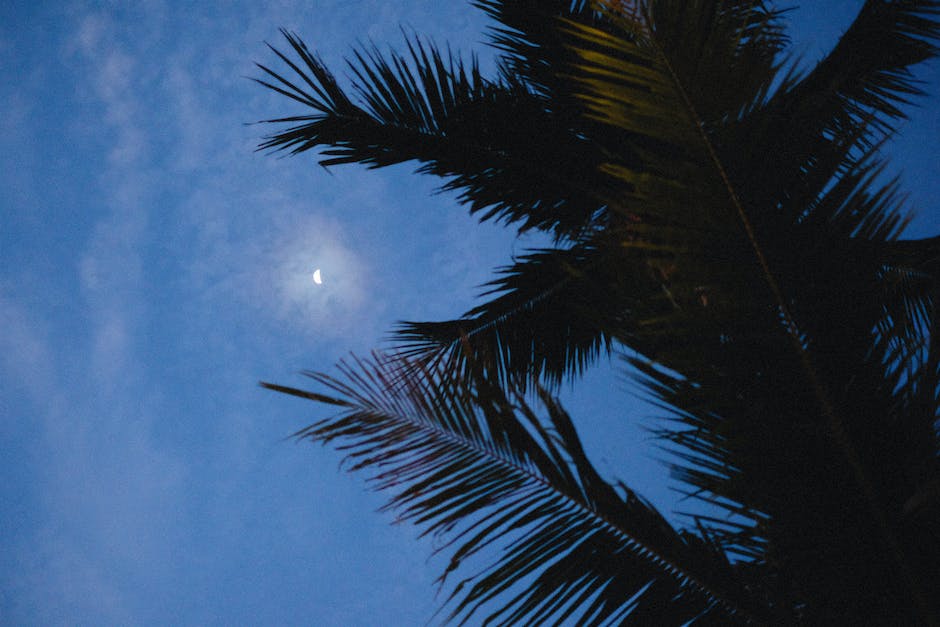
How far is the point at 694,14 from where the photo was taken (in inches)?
61.0

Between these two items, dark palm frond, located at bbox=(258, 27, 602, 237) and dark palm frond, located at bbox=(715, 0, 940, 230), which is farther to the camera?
dark palm frond, located at bbox=(258, 27, 602, 237)

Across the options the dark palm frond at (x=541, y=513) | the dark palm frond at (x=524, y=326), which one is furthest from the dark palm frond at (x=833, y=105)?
the dark palm frond at (x=524, y=326)

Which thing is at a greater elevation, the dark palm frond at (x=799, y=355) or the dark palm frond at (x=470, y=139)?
the dark palm frond at (x=470, y=139)

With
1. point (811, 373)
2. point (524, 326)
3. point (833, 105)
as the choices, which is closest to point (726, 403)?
point (811, 373)

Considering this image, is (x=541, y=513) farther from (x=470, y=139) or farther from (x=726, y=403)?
(x=470, y=139)

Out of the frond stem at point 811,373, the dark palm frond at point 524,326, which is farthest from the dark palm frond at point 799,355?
the dark palm frond at point 524,326

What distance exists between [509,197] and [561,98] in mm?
788

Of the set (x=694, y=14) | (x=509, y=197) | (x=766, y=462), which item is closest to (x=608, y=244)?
(x=694, y=14)

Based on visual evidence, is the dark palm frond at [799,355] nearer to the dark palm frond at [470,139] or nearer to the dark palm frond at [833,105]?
the dark palm frond at [833,105]

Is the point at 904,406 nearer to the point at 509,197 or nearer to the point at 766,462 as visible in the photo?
the point at 766,462

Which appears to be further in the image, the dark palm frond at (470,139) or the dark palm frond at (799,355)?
the dark palm frond at (470,139)

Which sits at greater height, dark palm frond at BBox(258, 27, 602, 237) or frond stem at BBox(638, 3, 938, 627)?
dark palm frond at BBox(258, 27, 602, 237)

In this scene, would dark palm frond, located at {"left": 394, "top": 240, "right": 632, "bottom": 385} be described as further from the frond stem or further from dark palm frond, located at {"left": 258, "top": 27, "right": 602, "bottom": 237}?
the frond stem

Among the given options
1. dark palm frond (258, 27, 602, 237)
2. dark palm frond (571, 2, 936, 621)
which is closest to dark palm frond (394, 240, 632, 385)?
dark palm frond (258, 27, 602, 237)
